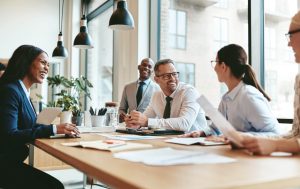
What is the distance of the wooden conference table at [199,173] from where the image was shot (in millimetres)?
734

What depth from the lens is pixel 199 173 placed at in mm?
829

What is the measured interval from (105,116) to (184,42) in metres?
1.91

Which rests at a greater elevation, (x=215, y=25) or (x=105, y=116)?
(x=215, y=25)

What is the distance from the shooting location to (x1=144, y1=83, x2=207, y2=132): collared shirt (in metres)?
2.20

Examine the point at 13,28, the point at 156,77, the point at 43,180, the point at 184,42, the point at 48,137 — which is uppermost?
the point at 13,28

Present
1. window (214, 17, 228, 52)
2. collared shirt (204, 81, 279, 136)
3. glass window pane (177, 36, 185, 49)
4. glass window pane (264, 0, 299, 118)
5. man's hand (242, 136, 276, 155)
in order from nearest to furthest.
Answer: man's hand (242, 136, 276, 155), collared shirt (204, 81, 279, 136), glass window pane (264, 0, 299, 118), window (214, 17, 228, 52), glass window pane (177, 36, 185, 49)

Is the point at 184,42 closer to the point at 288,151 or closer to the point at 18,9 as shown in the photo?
the point at 288,151

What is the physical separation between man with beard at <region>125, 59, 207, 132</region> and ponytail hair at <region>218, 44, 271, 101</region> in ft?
1.77

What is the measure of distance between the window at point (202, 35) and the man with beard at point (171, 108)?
3.00 feet

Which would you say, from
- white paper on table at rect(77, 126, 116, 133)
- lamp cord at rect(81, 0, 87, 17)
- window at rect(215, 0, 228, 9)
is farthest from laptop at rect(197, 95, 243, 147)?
lamp cord at rect(81, 0, 87, 17)

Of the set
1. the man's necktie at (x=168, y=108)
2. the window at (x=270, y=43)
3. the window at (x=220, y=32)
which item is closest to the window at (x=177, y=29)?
the window at (x=220, y=32)

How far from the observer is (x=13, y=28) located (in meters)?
6.19

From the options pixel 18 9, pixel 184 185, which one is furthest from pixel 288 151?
pixel 18 9

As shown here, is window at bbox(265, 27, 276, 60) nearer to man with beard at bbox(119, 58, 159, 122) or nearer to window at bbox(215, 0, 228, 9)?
window at bbox(215, 0, 228, 9)
